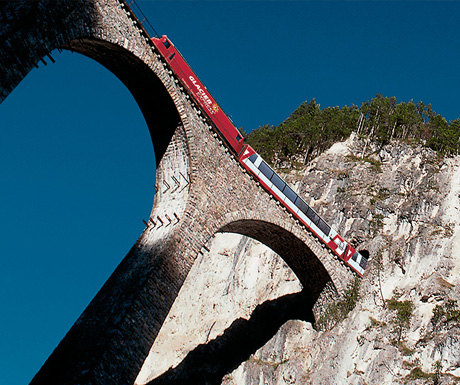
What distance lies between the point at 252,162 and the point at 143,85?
5800 mm

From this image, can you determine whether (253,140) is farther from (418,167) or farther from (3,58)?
(3,58)

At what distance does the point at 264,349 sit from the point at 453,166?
14.7 m

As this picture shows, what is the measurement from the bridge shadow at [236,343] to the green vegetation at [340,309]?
848mm

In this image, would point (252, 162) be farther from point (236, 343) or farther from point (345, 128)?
point (345, 128)

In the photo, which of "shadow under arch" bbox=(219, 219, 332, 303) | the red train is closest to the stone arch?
"shadow under arch" bbox=(219, 219, 332, 303)

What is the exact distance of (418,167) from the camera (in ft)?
94.9

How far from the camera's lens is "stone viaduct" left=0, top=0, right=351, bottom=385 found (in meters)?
13.2

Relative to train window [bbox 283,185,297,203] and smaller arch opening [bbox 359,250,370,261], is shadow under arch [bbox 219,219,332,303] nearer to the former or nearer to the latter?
train window [bbox 283,185,297,203]

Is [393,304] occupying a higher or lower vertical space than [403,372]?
higher

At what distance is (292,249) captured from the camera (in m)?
23.2

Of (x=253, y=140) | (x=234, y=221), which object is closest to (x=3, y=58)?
(x=234, y=221)

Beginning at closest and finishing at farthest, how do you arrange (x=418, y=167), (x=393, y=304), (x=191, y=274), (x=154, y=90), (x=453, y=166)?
(x=154, y=90) → (x=393, y=304) → (x=453, y=166) → (x=418, y=167) → (x=191, y=274)

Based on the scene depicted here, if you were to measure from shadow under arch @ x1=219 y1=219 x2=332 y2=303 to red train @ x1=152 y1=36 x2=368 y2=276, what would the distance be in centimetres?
99

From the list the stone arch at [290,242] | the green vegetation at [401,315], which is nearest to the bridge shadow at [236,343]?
the stone arch at [290,242]
